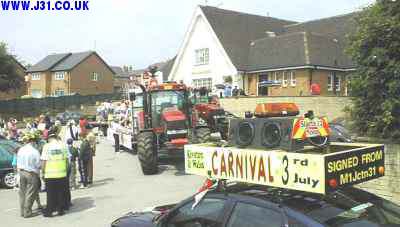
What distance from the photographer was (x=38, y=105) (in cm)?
5469

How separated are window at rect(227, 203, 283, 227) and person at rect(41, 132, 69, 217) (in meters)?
6.54

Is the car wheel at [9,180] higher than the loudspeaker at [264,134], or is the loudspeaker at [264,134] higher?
the loudspeaker at [264,134]

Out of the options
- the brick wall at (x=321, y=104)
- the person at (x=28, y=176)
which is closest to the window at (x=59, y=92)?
the brick wall at (x=321, y=104)

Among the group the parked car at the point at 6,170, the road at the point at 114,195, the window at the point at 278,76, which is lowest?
the road at the point at 114,195

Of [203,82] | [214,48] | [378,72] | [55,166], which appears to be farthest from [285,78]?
[55,166]

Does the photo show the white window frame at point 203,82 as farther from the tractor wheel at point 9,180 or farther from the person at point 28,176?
the person at point 28,176

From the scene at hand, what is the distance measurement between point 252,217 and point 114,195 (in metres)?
8.37

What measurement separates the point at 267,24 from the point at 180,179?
99.9 ft

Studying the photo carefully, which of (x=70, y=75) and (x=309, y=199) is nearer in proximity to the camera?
(x=309, y=199)

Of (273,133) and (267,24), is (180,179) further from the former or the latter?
(267,24)

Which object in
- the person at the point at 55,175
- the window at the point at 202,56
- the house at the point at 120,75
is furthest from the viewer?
the house at the point at 120,75

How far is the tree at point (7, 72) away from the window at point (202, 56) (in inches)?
996

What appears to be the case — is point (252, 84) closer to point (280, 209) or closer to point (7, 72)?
point (280, 209)

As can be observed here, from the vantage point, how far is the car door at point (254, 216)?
4193 mm
